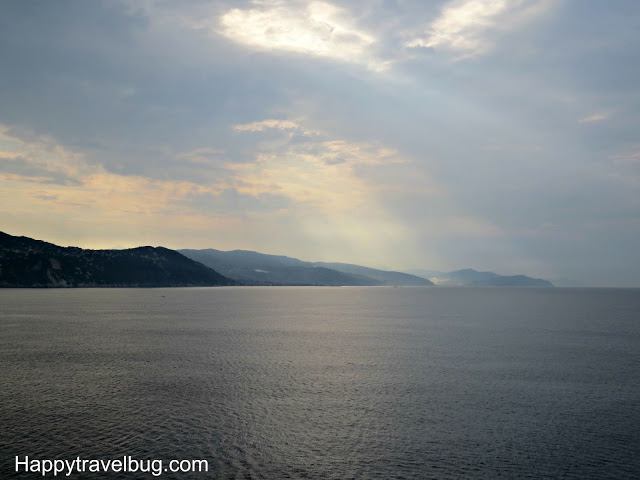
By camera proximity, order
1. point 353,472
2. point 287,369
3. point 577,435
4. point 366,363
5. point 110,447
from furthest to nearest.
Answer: point 366,363
point 287,369
point 577,435
point 110,447
point 353,472

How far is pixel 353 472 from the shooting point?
2734 centimetres

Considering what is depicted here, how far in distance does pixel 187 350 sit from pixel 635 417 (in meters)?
60.5

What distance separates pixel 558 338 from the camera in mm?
92375

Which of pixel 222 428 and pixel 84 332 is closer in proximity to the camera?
pixel 222 428

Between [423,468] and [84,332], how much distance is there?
86532 mm

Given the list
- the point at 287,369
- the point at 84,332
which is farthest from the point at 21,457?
the point at 84,332

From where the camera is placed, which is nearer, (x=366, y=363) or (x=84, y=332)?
(x=366, y=363)

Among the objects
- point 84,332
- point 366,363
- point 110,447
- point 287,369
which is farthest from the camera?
point 84,332

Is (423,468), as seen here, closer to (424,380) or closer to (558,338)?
(424,380)

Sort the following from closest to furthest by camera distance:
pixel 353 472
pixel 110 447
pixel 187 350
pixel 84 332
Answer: pixel 353 472, pixel 110 447, pixel 187 350, pixel 84 332

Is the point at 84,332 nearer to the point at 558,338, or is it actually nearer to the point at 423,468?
the point at 423,468

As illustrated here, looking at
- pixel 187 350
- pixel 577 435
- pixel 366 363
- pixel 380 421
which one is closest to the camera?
pixel 577 435

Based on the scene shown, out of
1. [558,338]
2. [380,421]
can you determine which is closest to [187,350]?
[380,421]

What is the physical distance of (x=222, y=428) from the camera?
3466cm
